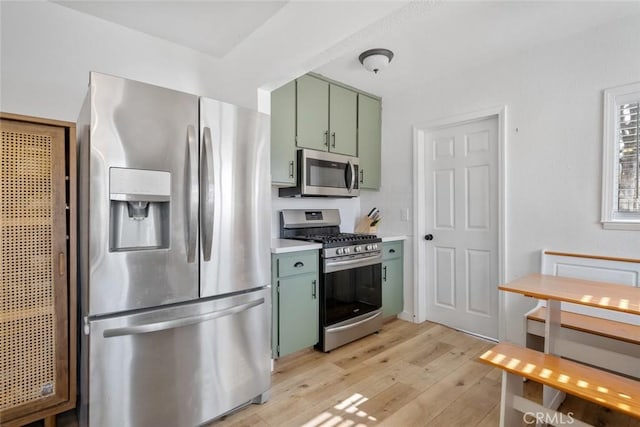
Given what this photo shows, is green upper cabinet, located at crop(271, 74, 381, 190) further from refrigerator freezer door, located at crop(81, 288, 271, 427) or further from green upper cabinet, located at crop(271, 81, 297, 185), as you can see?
refrigerator freezer door, located at crop(81, 288, 271, 427)

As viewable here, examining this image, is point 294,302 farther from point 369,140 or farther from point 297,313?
point 369,140

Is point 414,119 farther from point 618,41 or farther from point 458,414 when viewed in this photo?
point 458,414

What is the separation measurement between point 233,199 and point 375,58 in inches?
62.9

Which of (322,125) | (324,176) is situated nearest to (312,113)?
(322,125)

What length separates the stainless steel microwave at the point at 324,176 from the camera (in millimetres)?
2822

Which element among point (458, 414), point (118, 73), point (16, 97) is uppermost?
point (118, 73)

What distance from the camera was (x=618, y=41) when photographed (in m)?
2.16

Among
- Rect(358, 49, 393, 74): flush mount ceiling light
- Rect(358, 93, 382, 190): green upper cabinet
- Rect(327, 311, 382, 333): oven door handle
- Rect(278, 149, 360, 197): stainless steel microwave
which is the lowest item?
Rect(327, 311, 382, 333): oven door handle

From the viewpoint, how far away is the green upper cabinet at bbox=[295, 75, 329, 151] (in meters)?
2.82

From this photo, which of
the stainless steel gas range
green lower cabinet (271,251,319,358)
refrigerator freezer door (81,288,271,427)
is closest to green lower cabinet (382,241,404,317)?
the stainless steel gas range

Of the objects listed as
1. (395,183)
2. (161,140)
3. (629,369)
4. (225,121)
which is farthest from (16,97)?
(629,369)

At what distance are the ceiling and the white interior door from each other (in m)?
0.79

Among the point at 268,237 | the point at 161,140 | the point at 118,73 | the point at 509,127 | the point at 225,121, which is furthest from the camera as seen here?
the point at 509,127

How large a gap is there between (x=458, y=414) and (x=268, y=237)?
1.52 m
